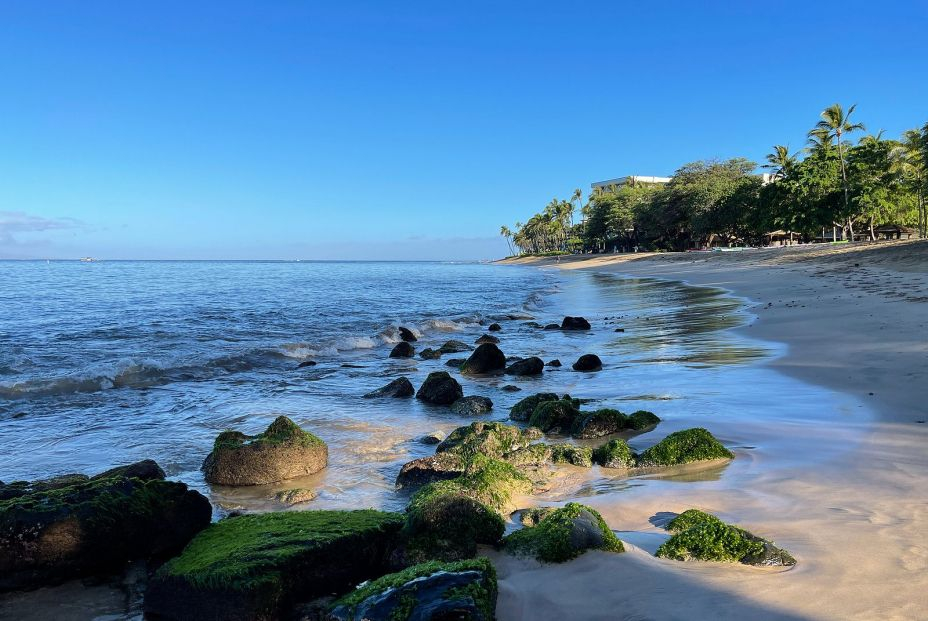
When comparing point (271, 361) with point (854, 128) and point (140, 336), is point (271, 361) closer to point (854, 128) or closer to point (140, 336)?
point (140, 336)

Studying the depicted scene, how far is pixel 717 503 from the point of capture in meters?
4.71

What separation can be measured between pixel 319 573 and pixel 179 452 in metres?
4.59

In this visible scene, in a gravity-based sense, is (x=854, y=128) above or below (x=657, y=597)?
above

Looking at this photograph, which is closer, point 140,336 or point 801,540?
point 801,540

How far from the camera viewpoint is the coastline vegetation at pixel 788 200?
2085 inches

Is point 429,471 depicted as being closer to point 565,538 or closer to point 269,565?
point 565,538

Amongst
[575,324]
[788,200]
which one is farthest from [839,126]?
[575,324]

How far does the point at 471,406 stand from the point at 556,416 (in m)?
1.92

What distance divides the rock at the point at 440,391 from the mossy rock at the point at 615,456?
12.9ft

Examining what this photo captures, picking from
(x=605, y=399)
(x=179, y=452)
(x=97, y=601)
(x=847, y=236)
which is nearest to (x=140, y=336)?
(x=179, y=452)

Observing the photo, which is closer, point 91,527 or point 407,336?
point 91,527

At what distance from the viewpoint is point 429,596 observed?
2.94 metres

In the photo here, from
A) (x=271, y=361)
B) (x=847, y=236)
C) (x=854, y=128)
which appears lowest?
(x=271, y=361)

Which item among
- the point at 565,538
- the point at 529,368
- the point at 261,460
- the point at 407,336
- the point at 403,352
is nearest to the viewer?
the point at 565,538
